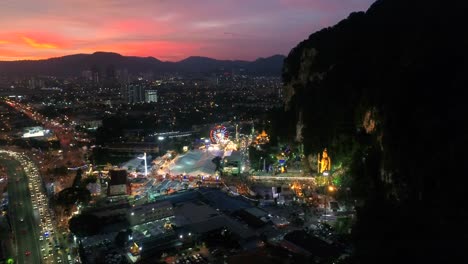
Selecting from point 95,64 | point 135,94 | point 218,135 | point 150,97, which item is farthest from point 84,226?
point 95,64

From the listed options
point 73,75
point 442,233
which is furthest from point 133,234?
point 73,75

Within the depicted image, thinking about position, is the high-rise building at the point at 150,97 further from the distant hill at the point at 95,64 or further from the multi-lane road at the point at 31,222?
the distant hill at the point at 95,64

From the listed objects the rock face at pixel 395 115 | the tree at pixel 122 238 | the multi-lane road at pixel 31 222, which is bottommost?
the multi-lane road at pixel 31 222

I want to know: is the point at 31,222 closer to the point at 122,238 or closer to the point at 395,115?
the point at 122,238

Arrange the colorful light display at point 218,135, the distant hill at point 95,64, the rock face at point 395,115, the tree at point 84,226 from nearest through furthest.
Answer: the rock face at point 395,115 < the tree at point 84,226 < the colorful light display at point 218,135 < the distant hill at point 95,64

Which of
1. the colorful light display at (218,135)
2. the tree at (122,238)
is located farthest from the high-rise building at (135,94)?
the tree at (122,238)

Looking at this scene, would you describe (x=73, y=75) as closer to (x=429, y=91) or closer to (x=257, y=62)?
Result: (x=257, y=62)
